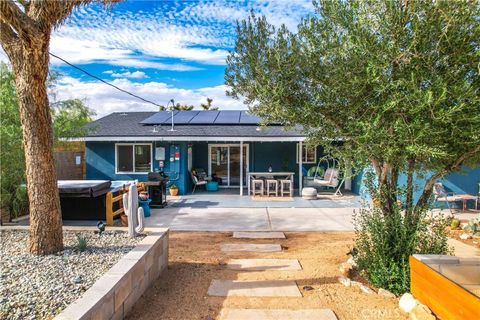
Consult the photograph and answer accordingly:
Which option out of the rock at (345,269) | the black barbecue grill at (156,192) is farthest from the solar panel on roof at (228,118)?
the rock at (345,269)

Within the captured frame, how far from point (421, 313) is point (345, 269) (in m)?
1.44

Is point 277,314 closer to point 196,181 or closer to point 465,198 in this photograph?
point 465,198

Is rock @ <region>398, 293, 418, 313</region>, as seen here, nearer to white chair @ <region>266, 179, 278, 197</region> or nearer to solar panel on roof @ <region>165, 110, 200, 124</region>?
white chair @ <region>266, 179, 278, 197</region>

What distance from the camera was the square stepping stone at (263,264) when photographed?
5.13 m

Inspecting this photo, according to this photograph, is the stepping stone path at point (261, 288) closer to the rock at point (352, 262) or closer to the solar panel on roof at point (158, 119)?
the rock at point (352, 262)

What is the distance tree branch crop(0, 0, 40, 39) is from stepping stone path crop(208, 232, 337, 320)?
158 inches

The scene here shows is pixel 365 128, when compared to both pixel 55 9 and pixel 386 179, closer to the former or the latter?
pixel 386 179

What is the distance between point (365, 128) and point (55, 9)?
13.4 feet

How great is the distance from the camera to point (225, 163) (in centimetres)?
1473

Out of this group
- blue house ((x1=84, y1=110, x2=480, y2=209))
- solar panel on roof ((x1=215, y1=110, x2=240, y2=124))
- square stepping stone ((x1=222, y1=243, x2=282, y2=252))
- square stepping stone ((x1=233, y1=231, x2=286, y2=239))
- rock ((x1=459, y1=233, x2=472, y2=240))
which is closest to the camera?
square stepping stone ((x1=222, y1=243, x2=282, y2=252))

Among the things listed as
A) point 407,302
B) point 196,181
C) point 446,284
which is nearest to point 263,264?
point 407,302

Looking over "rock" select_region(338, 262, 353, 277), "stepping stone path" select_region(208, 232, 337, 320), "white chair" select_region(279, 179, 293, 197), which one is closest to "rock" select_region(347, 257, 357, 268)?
"rock" select_region(338, 262, 353, 277)

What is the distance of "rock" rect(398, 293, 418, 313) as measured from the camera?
3703 millimetres

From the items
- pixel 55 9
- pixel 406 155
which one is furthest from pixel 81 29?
pixel 406 155
